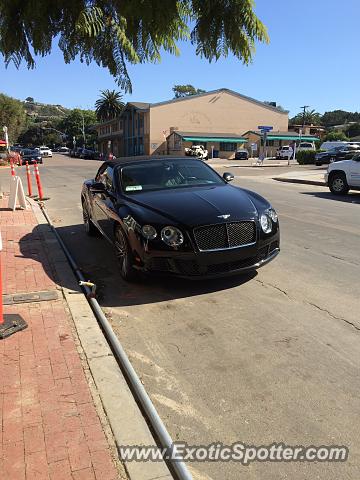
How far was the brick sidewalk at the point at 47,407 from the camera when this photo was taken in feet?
8.11

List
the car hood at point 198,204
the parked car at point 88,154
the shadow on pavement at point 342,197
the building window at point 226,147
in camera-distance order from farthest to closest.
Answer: the parked car at point 88,154 < the building window at point 226,147 < the shadow on pavement at point 342,197 < the car hood at point 198,204

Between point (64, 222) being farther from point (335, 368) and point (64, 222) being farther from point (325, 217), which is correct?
point (335, 368)

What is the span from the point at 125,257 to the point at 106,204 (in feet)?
4.14

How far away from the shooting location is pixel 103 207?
673 cm

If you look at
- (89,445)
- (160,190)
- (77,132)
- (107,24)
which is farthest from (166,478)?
(77,132)

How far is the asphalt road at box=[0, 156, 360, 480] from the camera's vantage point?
2834 millimetres

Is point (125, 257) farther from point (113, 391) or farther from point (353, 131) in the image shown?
point (353, 131)

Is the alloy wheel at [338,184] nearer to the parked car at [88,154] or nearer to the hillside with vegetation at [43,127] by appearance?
the hillside with vegetation at [43,127]

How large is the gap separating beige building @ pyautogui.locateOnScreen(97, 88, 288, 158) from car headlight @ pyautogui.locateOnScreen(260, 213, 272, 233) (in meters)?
55.4

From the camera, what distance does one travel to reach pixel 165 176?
6527mm

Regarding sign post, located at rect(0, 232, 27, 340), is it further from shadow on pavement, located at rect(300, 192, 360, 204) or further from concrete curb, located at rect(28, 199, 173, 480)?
shadow on pavement, located at rect(300, 192, 360, 204)

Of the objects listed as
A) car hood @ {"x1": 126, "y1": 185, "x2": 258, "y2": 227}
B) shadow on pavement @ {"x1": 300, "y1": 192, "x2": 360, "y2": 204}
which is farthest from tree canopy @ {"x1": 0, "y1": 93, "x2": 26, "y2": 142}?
car hood @ {"x1": 126, "y1": 185, "x2": 258, "y2": 227}

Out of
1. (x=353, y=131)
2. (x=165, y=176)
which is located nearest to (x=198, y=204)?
(x=165, y=176)

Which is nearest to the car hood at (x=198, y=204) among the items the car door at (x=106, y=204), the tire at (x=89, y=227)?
the car door at (x=106, y=204)
